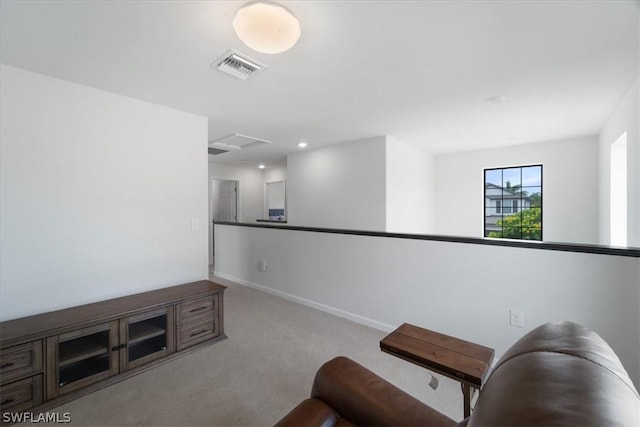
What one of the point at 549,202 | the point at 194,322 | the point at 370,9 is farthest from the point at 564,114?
the point at 194,322

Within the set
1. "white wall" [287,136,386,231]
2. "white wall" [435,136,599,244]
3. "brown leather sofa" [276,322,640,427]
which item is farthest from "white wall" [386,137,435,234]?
"brown leather sofa" [276,322,640,427]

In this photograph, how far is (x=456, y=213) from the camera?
5738 millimetres

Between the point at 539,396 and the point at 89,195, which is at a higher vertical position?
the point at 89,195

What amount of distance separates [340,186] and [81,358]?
383cm

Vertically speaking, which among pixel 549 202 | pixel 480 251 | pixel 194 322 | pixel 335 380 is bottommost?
pixel 194 322

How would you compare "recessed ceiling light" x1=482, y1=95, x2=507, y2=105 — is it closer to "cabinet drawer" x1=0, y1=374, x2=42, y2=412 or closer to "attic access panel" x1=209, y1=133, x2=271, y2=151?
"attic access panel" x1=209, y1=133, x2=271, y2=151

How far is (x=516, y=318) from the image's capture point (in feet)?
7.09

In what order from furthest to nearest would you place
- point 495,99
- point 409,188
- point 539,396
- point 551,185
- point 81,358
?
A: 1. point 409,188
2. point 551,185
3. point 495,99
4. point 81,358
5. point 539,396

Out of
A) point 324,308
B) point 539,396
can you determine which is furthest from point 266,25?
point 324,308

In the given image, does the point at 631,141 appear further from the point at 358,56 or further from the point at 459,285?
the point at 358,56

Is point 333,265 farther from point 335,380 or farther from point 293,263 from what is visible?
point 335,380

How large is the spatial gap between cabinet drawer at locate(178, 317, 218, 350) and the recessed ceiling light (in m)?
3.62

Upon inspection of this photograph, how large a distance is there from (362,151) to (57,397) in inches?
169

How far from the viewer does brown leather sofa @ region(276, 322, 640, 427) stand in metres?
0.52
